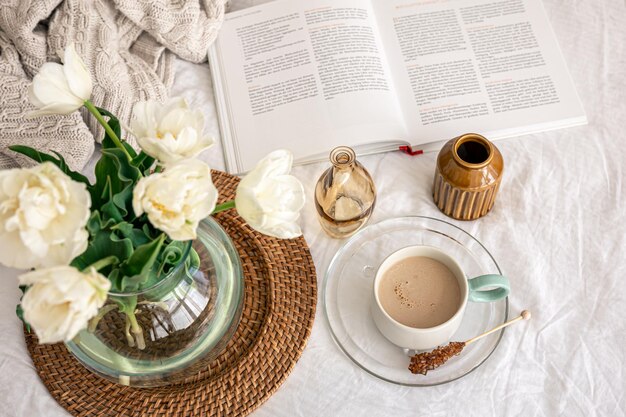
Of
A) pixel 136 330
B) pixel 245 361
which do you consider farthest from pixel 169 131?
pixel 245 361

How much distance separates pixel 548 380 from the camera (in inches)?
27.7

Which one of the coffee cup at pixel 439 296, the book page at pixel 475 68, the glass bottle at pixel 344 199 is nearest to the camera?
the coffee cup at pixel 439 296

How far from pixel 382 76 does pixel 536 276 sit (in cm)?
35

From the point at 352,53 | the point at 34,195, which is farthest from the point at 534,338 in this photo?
the point at 34,195

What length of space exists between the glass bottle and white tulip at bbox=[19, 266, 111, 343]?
40cm

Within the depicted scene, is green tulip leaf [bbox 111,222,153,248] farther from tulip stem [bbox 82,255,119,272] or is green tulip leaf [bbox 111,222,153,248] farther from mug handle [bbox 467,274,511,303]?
mug handle [bbox 467,274,511,303]

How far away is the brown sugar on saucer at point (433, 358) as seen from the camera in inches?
26.8

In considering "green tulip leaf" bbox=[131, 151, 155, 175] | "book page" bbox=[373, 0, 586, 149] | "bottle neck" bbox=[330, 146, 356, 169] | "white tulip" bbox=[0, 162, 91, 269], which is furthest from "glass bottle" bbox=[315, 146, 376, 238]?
"white tulip" bbox=[0, 162, 91, 269]

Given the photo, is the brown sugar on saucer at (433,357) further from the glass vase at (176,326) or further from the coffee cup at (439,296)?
the glass vase at (176,326)

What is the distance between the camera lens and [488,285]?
0.68m

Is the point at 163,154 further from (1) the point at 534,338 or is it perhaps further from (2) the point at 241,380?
(1) the point at 534,338

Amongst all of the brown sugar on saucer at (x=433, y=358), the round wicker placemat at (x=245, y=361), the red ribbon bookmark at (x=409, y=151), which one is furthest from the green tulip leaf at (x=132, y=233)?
the red ribbon bookmark at (x=409, y=151)

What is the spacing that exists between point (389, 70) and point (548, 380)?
471 millimetres

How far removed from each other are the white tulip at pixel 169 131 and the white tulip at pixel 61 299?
0.09 meters
